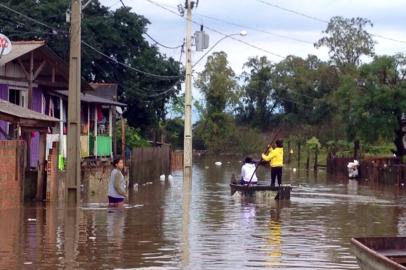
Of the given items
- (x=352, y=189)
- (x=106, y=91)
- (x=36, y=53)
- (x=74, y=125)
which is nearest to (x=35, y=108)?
(x=36, y=53)

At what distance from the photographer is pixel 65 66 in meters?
31.5

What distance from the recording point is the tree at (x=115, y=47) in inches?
2036

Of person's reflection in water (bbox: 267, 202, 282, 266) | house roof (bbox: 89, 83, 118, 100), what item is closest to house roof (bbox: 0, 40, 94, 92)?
person's reflection in water (bbox: 267, 202, 282, 266)

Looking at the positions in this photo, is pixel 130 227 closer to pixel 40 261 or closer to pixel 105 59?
pixel 40 261

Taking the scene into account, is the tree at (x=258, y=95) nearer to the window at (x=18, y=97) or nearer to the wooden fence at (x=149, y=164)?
the wooden fence at (x=149, y=164)

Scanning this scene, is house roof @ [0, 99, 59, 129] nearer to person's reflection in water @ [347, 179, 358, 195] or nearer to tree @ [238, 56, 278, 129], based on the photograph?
person's reflection in water @ [347, 179, 358, 195]

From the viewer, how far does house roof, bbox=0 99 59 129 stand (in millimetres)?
23062

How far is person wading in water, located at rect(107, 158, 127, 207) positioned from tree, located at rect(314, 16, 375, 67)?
63334 millimetres

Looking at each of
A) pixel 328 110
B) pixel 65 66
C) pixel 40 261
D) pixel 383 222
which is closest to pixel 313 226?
pixel 383 222

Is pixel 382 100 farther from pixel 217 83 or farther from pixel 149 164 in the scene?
pixel 217 83

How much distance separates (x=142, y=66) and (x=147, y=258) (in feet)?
133

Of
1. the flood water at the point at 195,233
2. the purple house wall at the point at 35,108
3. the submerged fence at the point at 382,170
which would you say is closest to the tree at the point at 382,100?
the submerged fence at the point at 382,170

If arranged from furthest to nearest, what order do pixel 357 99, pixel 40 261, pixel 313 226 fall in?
pixel 357 99 < pixel 313 226 < pixel 40 261

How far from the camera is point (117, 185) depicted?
75.7 feet
